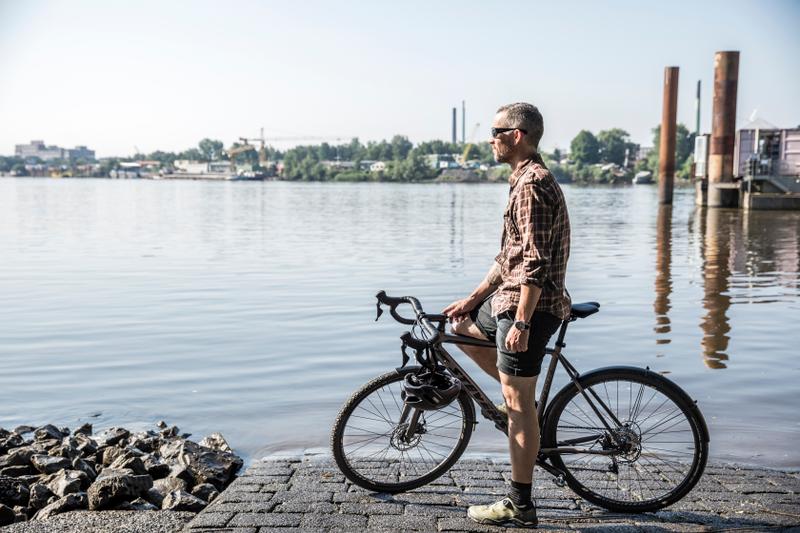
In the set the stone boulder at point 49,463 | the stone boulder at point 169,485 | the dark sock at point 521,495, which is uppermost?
the dark sock at point 521,495

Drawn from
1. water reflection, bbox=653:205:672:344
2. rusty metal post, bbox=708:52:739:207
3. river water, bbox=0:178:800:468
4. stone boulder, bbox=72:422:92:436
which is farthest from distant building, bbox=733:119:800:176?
stone boulder, bbox=72:422:92:436

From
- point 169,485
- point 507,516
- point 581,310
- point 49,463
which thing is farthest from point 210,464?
point 581,310

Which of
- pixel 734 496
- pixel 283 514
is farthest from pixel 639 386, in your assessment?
pixel 283 514

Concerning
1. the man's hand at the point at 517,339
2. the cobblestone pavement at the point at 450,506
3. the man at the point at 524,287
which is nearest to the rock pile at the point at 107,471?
the cobblestone pavement at the point at 450,506

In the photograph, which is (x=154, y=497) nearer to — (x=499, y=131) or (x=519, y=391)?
(x=519, y=391)

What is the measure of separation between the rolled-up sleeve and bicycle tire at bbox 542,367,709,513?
87 cm

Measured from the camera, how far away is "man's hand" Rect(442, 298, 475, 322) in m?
5.18

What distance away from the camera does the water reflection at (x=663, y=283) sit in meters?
13.1

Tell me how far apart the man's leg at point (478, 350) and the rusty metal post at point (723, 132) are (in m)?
47.4

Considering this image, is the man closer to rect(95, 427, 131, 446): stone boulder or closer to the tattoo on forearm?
the tattoo on forearm

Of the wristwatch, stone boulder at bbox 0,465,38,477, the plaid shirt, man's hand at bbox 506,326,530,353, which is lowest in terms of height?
stone boulder at bbox 0,465,38,477

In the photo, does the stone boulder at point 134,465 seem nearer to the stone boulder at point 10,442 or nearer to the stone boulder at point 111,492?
the stone boulder at point 111,492

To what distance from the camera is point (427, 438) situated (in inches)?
212

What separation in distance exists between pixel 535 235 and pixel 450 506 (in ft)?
5.31
